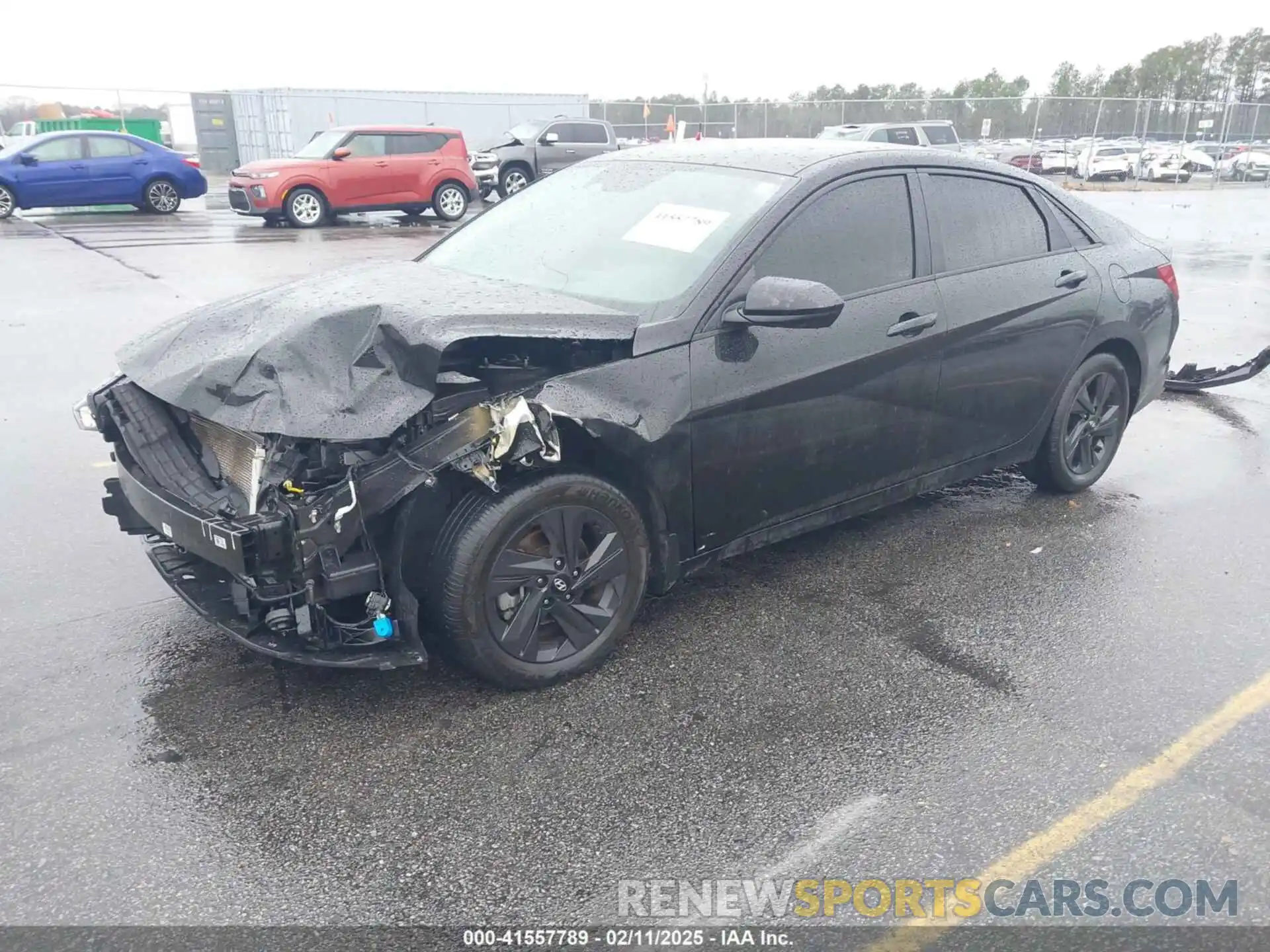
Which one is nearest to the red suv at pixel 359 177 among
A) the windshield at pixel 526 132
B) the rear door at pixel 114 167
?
the rear door at pixel 114 167

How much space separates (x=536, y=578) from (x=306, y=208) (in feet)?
53.6

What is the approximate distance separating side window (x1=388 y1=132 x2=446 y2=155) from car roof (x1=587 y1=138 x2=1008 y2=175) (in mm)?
15148

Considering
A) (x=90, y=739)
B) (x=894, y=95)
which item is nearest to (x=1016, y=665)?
(x=90, y=739)

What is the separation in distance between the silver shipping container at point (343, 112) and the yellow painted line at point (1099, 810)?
29.1 metres

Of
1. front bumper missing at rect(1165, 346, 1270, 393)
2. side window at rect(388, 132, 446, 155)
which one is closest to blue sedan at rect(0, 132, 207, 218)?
side window at rect(388, 132, 446, 155)

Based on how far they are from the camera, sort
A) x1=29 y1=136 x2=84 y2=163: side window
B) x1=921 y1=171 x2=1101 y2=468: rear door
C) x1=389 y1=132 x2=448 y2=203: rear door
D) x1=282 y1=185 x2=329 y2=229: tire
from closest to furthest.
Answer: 1. x1=921 y1=171 x2=1101 y2=468: rear door
2. x1=282 y1=185 x2=329 y2=229: tire
3. x1=29 y1=136 x2=84 y2=163: side window
4. x1=389 y1=132 x2=448 y2=203: rear door

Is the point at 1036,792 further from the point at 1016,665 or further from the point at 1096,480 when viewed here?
the point at 1096,480

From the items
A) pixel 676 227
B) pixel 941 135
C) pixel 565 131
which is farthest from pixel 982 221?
pixel 941 135

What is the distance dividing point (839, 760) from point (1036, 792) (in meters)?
0.57

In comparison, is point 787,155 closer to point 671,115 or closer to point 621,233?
point 621,233

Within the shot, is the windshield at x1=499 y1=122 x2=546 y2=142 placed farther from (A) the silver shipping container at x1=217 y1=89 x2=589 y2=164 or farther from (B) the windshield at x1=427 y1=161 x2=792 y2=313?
(B) the windshield at x1=427 y1=161 x2=792 y2=313

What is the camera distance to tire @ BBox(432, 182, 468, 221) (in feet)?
62.7

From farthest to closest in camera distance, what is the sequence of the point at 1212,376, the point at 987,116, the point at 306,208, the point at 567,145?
the point at 987,116 → the point at 567,145 → the point at 306,208 → the point at 1212,376

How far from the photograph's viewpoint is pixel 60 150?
58.9 feet
